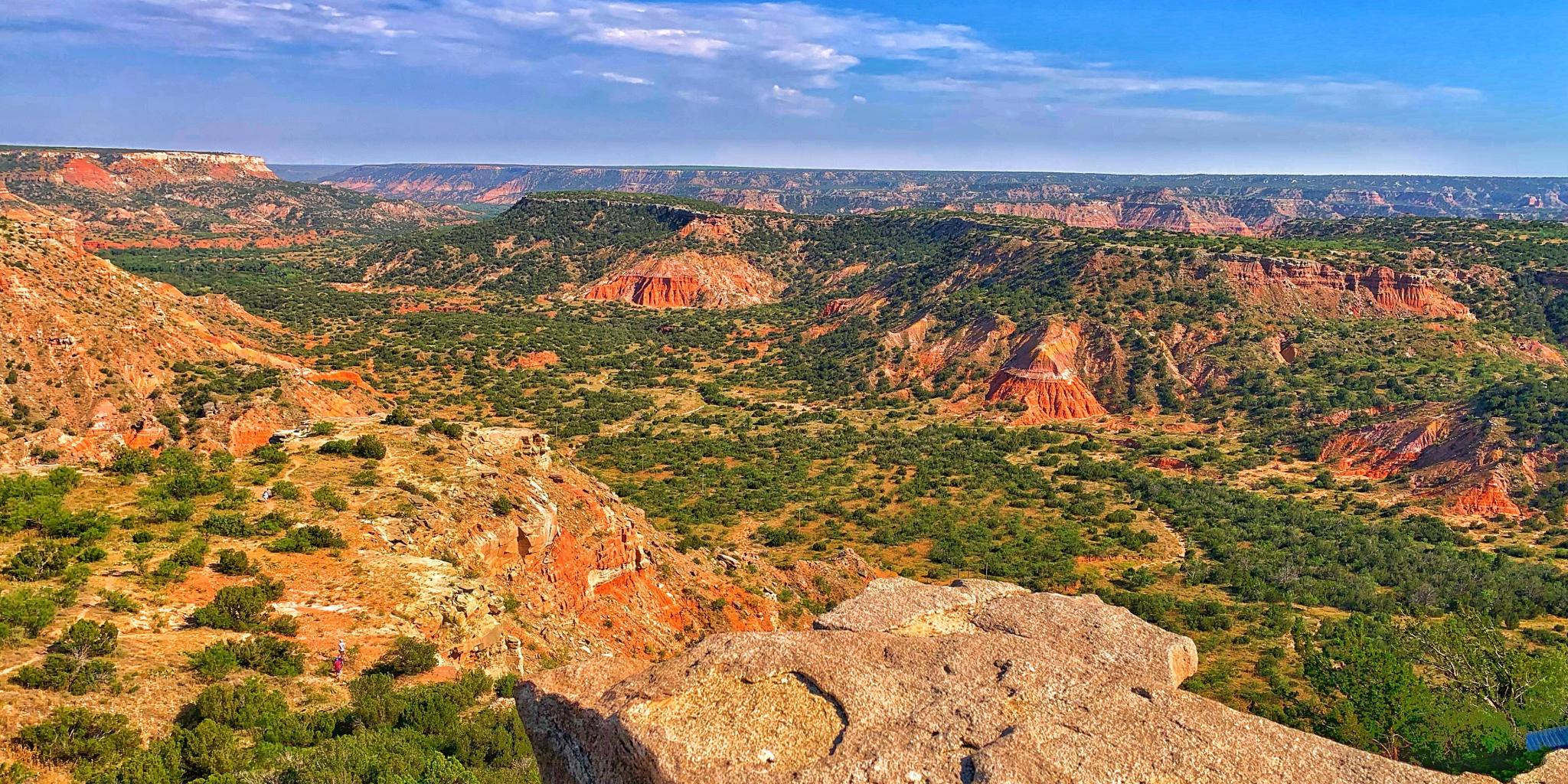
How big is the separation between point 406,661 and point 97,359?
47817mm

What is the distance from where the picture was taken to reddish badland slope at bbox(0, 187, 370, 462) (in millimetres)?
46469

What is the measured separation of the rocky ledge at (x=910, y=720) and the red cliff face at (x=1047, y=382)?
76.2 meters

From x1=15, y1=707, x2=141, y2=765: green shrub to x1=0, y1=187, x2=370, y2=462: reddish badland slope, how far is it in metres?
35.3

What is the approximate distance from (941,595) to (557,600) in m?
14.3

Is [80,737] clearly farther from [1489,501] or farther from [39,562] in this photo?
[1489,501]

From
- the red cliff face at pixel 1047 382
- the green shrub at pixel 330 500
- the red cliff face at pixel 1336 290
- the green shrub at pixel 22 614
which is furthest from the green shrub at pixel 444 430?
the red cliff face at pixel 1336 290

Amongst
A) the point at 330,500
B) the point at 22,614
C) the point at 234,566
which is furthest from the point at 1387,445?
the point at 22,614

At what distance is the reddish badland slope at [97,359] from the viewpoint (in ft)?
152

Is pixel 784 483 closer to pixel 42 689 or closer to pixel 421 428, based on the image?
pixel 421 428

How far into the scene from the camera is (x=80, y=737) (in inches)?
594

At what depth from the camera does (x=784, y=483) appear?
6831cm

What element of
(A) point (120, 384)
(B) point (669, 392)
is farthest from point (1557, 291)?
(A) point (120, 384)

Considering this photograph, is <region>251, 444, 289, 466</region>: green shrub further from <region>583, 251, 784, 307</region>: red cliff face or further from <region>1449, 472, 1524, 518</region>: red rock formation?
<region>583, 251, 784, 307</region>: red cliff face

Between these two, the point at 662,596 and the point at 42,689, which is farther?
the point at 662,596
